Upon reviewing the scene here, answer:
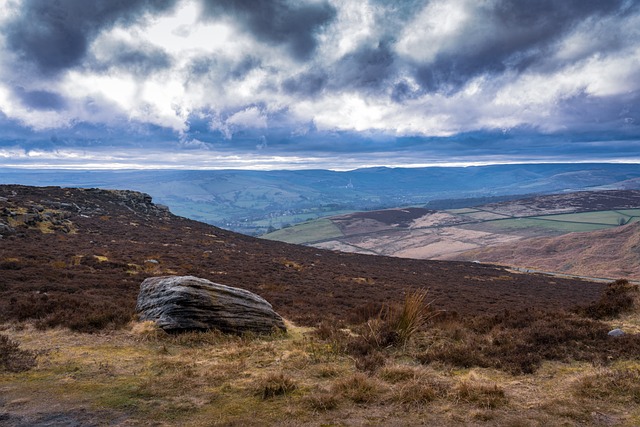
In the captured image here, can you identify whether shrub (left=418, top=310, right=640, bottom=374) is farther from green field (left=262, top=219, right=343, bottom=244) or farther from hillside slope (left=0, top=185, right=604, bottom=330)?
green field (left=262, top=219, right=343, bottom=244)

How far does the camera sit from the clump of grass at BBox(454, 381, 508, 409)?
729 centimetres

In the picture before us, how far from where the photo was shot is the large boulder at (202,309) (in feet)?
40.7

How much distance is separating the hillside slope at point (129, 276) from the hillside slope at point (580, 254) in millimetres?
46171

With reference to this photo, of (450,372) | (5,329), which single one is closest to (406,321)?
(450,372)

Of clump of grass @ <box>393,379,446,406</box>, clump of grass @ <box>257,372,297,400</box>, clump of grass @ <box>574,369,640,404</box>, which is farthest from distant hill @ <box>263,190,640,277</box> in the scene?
clump of grass @ <box>257,372,297,400</box>

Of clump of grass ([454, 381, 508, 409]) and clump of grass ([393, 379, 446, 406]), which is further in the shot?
clump of grass ([393, 379, 446, 406])

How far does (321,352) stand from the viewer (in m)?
11.0

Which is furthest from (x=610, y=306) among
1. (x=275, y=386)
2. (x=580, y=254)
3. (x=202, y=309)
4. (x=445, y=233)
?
(x=445, y=233)

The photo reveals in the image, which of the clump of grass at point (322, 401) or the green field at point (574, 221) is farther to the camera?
the green field at point (574, 221)

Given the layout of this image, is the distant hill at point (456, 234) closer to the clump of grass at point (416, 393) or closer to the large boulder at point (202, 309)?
the large boulder at point (202, 309)

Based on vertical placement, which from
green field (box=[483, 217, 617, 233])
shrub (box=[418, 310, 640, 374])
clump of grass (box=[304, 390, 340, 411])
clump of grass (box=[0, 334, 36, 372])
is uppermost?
clump of grass (box=[0, 334, 36, 372])

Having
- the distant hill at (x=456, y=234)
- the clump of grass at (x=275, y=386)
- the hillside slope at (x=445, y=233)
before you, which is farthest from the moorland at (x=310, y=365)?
the hillside slope at (x=445, y=233)

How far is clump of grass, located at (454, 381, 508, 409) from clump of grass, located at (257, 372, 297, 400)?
371 cm

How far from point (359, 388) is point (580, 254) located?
11650cm
